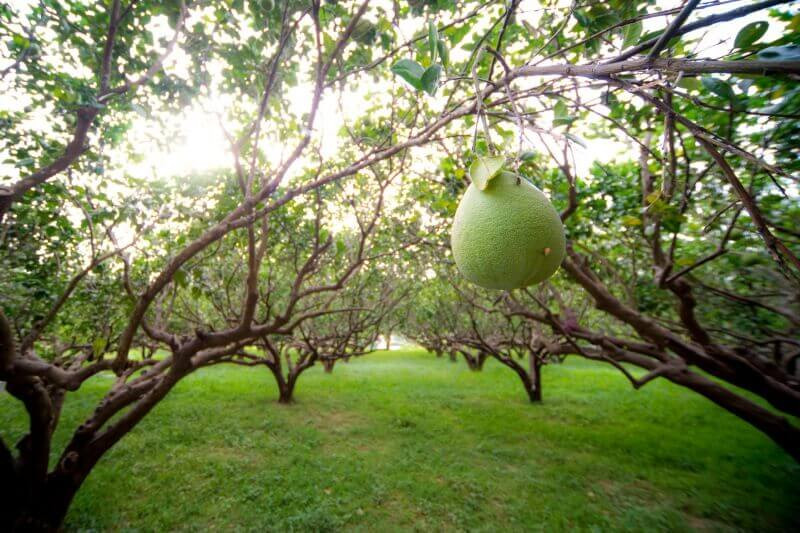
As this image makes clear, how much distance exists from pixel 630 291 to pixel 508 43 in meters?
3.28

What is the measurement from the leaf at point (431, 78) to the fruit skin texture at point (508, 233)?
26 centimetres

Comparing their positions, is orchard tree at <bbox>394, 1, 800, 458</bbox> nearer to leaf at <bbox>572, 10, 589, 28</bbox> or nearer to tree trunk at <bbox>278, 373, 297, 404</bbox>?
leaf at <bbox>572, 10, 589, 28</bbox>

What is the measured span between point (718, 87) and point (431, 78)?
0.60m

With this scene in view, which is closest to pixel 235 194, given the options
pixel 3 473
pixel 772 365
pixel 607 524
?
pixel 3 473

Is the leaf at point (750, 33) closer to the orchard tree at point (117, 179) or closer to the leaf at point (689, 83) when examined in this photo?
the leaf at point (689, 83)

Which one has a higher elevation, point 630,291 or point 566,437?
point 630,291

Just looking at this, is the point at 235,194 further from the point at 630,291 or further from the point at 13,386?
the point at 630,291

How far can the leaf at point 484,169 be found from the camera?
826 millimetres

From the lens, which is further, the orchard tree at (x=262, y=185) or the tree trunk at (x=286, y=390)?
the tree trunk at (x=286, y=390)

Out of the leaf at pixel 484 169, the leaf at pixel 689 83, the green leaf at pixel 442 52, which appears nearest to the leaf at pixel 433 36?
the green leaf at pixel 442 52

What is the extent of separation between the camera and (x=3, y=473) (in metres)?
3.00

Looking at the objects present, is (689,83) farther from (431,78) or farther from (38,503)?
(38,503)

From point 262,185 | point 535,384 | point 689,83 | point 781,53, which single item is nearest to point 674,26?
point 781,53

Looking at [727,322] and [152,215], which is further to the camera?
[727,322]
